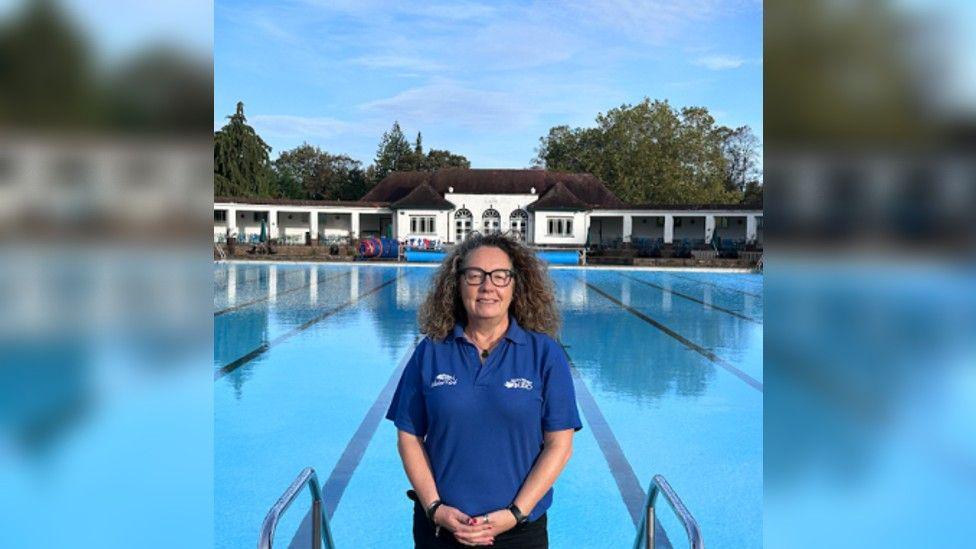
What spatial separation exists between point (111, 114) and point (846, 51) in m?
1.28

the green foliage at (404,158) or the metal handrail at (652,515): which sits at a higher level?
the green foliage at (404,158)

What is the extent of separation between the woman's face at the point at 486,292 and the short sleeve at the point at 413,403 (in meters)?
0.19

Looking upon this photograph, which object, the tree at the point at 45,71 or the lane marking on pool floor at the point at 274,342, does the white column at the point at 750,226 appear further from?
the tree at the point at 45,71

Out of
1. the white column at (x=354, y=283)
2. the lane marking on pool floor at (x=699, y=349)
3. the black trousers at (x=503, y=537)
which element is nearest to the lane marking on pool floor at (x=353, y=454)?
the black trousers at (x=503, y=537)

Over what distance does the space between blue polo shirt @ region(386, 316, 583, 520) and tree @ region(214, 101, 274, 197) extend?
5259 centimetres

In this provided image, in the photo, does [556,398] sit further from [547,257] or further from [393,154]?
[393,154]

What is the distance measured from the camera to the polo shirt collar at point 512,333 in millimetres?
2158

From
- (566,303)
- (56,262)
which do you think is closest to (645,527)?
(56,262)

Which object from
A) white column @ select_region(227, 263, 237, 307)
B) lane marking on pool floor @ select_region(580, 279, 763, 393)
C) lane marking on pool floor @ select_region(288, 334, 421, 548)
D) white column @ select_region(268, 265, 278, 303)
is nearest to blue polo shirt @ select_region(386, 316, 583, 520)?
lane marking on pool floor @ select_region(288, 334, 421, 548)

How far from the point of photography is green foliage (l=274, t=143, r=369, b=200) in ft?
195

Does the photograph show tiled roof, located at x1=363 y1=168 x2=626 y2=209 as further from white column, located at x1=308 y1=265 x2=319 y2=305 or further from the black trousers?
the black trousers

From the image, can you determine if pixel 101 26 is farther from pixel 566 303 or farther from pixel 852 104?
pixel 566 303

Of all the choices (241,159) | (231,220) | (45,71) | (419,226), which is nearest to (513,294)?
(45,71)

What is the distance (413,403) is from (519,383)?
0.34 m
